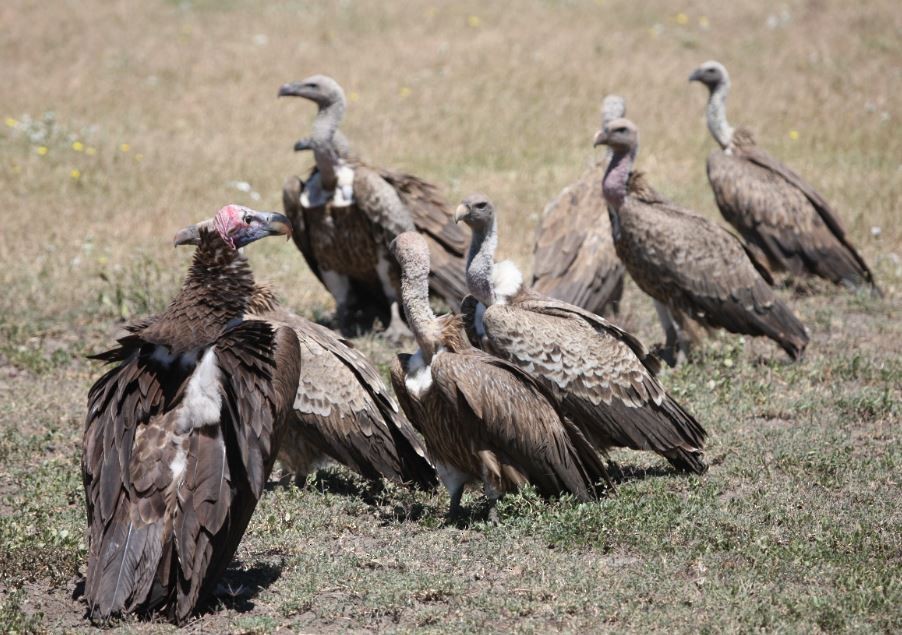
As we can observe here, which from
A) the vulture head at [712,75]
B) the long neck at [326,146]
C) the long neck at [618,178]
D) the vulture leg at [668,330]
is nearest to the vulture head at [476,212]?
A: the long neck at [618,178]

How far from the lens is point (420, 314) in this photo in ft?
21.4

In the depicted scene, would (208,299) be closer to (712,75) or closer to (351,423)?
(351,423)

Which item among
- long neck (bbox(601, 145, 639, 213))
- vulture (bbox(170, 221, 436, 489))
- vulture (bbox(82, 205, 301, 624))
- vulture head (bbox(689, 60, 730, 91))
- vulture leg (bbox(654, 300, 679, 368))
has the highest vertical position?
vulture head (bbox(689, 60, 730, 91))

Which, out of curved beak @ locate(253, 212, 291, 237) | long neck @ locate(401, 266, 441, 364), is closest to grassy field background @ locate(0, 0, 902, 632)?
long neck @ locate(401, 266, 441, 364)

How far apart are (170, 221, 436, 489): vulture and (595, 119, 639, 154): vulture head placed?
353 centimetres

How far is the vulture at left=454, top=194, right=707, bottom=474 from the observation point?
22.8 ft

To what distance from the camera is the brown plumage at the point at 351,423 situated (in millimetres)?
6848

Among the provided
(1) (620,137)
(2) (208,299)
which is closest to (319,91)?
(1) (620,137)

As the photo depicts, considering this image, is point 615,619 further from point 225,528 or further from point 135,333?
point 135,333

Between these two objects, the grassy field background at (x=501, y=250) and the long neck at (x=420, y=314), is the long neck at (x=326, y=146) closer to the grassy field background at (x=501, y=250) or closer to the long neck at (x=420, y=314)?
the grassy field background at (x=501, y=250)

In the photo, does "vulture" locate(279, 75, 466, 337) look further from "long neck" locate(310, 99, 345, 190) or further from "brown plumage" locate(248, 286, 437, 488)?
"brown plumage" locate(248, 286, 437, 488)

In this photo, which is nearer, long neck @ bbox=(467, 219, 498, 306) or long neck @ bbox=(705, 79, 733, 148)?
long neck @ bbox=(467, 219, 498, 306)

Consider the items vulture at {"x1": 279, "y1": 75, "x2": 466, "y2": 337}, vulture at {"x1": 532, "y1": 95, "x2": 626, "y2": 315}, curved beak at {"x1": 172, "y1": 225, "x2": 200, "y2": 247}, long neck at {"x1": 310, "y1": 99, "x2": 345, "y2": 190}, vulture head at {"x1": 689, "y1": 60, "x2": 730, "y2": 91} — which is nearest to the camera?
curved beak at {"x1": 172, "y1": 225, "x2": 200, "y2": 247}

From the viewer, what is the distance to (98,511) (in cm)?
503
